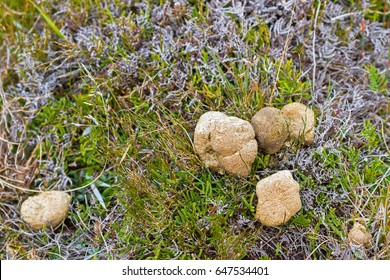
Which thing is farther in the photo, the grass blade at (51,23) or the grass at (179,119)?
the grass blade at (51,23)

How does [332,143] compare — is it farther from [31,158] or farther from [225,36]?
[31,158]

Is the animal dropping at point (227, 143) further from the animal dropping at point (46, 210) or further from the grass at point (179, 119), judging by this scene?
the animal dropping at point (46, 210)

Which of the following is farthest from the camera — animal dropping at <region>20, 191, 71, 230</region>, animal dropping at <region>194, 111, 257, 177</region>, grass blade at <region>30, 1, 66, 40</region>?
grass blade at <region>30, 1, 66, 40</region>

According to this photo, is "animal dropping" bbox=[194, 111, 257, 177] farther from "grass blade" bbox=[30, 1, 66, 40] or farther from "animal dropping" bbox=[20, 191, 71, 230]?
"grass blade" bbox=[30, 1, 66, 40]

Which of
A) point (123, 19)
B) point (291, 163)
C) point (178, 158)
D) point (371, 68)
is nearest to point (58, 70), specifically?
point (123, 19)

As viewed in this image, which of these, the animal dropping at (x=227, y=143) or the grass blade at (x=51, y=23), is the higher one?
the grass blade at (x=51, y=23)

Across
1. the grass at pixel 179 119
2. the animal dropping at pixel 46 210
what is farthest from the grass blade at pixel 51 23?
the animal dropping at pixel 46 210

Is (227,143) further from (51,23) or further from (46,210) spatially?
(51,23)

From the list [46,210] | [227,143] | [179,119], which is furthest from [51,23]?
[227,143]

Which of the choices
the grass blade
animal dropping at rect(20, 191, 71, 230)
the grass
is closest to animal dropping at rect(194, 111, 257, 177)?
the grass
